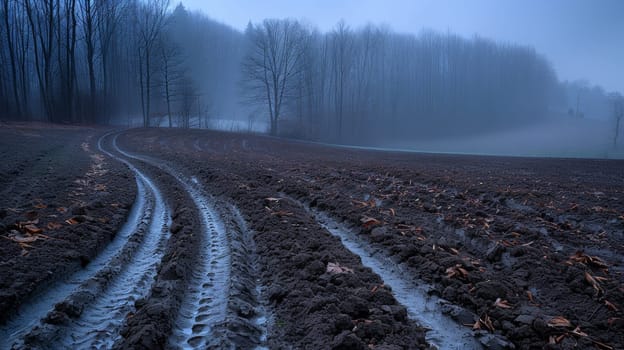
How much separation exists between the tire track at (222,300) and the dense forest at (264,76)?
3809cm

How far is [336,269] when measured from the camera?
3689 millimetres

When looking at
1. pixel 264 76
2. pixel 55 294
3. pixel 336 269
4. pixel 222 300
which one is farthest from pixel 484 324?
pixel 264 76

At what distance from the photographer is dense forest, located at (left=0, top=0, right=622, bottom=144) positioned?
4094 centimetres

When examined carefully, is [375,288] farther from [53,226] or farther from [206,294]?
[53,226]

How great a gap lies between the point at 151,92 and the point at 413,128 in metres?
45.4

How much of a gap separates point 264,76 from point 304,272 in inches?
1827

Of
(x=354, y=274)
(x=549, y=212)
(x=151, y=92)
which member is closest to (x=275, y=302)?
(x=354, y=274)

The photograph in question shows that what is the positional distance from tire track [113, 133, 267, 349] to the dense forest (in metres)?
38.1

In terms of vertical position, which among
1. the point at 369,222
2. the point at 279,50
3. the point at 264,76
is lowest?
the point at 369,222

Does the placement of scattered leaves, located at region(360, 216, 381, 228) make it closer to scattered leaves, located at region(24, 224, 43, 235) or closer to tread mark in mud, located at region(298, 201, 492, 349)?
tread mark in mud, located at region(298, 201, 492, 349)

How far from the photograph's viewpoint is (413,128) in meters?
61.2

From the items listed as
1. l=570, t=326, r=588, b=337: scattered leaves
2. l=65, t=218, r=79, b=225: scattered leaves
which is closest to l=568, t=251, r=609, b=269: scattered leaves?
l=570, t=326, r=588, b=337: scattered leaves

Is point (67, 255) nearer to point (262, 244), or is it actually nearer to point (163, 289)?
Answer: point (163, 289)

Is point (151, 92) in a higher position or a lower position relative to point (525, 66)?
lower
